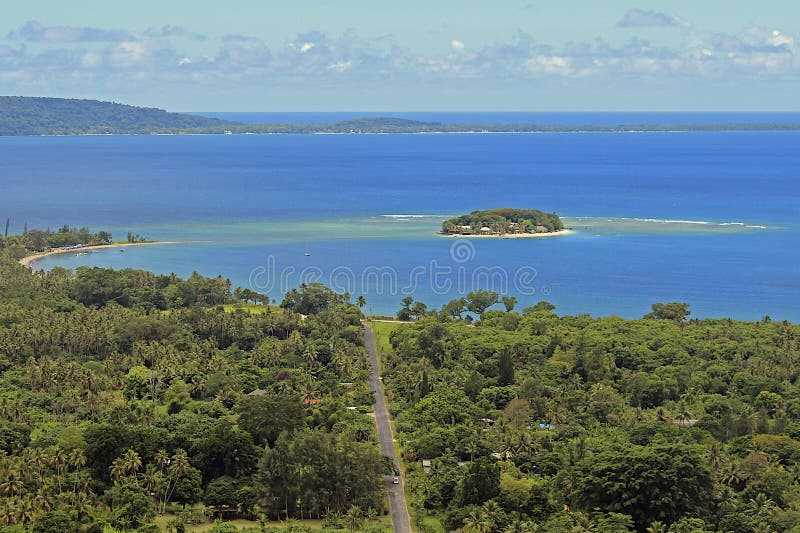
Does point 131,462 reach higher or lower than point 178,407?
higher

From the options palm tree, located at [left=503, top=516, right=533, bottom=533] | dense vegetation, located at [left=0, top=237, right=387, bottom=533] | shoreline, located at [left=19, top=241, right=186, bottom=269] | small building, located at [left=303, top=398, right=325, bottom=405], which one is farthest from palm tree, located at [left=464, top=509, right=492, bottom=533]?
shoreline, located at [left=19, top=241, right=186, bottom=269]

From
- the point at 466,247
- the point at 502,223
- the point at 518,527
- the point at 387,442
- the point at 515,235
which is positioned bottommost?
the point at 387,442

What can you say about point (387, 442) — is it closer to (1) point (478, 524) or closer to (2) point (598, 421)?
(2) point (598, 421)

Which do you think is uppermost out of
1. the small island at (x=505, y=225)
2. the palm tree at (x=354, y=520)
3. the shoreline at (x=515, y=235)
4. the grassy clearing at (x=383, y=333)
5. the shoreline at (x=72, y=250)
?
the small island at (x=505, y=225)

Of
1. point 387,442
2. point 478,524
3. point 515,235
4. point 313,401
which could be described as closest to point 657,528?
point 478,524

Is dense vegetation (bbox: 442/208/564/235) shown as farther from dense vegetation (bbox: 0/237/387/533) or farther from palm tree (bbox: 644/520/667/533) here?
palm tree (bbox: 644/520/667/533)

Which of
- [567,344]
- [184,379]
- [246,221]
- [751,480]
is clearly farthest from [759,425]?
[246,221]

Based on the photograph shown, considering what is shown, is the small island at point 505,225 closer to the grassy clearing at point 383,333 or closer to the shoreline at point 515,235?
the shoreline at point 515,235

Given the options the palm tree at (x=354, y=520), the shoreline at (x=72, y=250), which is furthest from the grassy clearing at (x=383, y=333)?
the shoreline at (x=72, y=250)
